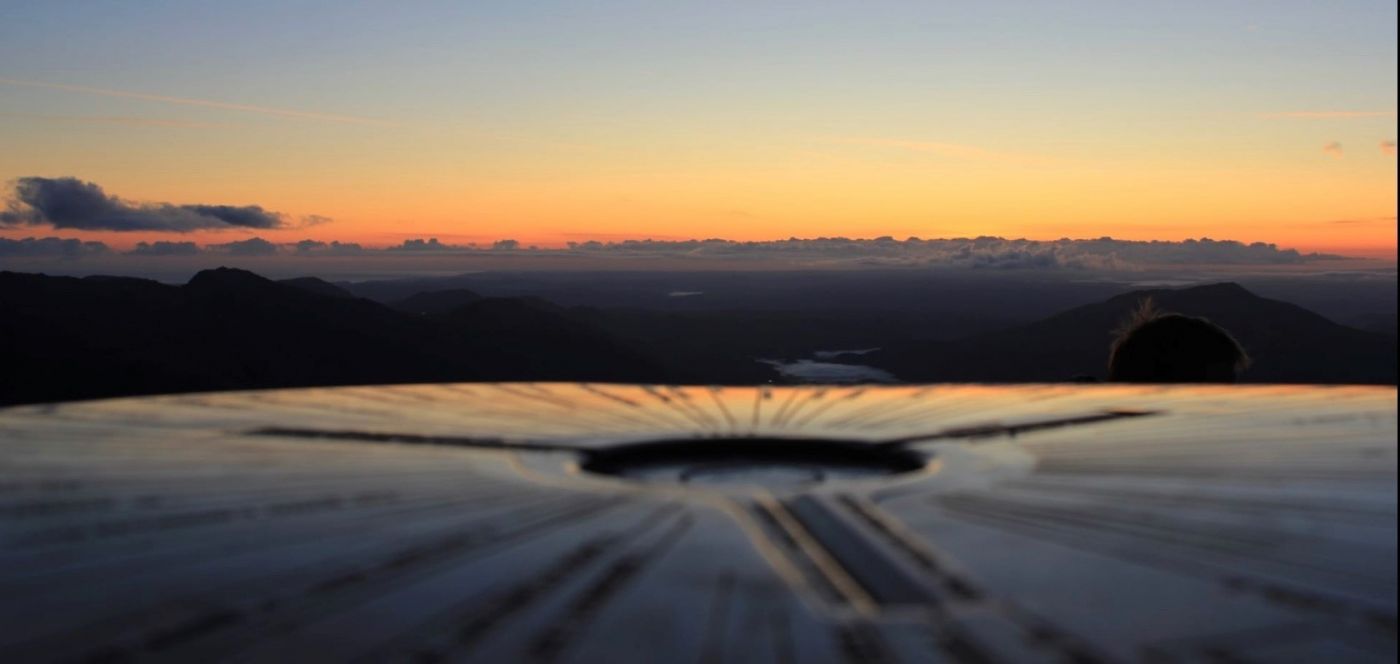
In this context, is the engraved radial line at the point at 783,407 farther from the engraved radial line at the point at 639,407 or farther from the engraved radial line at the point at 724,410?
the engraved radial line at the point at 639,407

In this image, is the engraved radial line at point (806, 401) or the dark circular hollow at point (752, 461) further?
the engraved radial line at point (806, 401)

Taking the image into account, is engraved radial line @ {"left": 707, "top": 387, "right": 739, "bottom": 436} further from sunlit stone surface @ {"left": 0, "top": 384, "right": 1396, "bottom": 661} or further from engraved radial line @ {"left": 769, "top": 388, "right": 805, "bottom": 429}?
engraved radial line @ {"left": 769, "top": 388, "right": 805, "bottom": 429}

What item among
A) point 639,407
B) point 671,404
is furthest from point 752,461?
point 671,404

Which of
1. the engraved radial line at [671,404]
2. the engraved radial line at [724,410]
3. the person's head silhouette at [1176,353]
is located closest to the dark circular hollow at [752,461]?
the engraved radial line at [724,410]

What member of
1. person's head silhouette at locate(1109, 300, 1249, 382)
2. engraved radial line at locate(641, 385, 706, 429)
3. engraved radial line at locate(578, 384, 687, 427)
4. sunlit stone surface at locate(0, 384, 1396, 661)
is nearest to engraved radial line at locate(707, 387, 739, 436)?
sunlit stone surface at locate(0, 384, 1396, 661)

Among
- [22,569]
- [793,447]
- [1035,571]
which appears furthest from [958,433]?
[22,569]

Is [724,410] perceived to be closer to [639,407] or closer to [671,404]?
[671,404]

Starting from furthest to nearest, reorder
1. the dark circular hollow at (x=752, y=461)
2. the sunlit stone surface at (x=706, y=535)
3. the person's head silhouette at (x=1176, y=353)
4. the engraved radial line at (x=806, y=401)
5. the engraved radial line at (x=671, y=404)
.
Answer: the person's head silhouette at (x=1176, y=353)
the engraved radial line at (x=806, y=401)
the engraved radial line at (x=671, y=404)
the dark circular hollow at (x=752, y=461)
the sunlit stone surface at (x=706, y=535)
